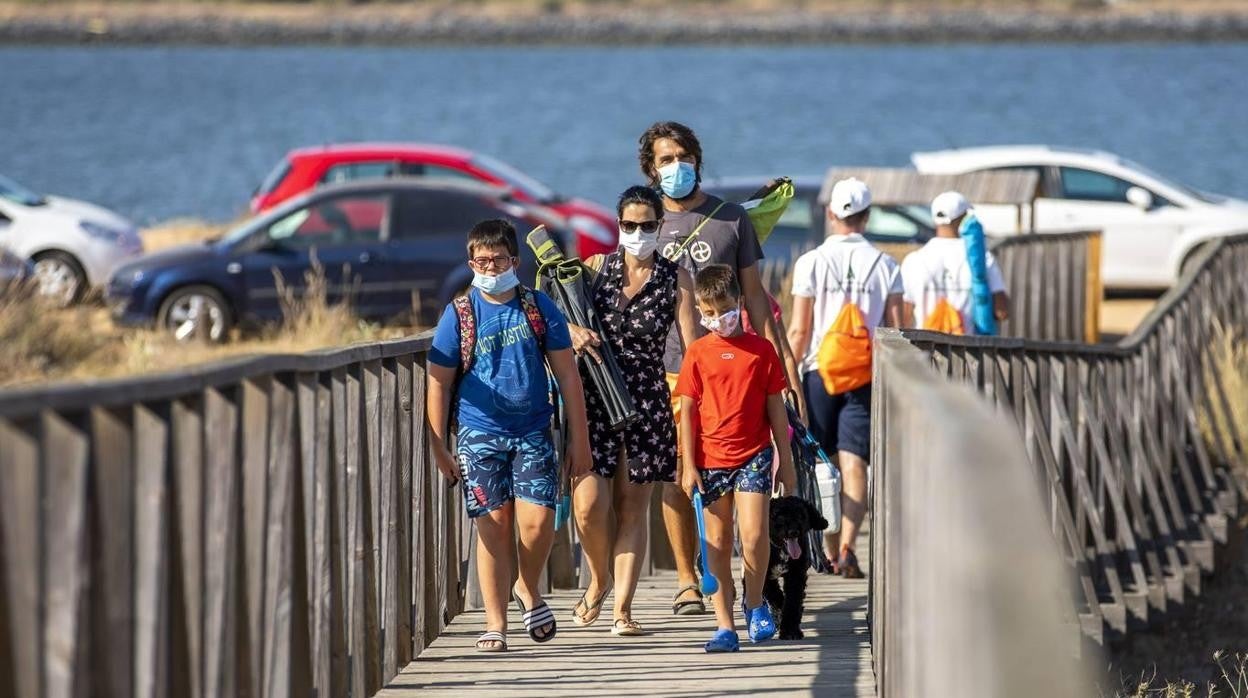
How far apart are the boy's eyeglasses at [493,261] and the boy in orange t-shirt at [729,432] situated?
0.72 meters

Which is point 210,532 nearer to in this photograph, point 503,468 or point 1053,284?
point 503,468

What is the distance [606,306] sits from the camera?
716cm

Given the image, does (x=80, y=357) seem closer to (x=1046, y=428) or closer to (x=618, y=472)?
(x=1046, y=428)

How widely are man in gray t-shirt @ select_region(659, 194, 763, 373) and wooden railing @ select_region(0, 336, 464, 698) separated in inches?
49.4

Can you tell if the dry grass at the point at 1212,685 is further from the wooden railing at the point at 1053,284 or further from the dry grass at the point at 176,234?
the dry grass at the point at 176,234

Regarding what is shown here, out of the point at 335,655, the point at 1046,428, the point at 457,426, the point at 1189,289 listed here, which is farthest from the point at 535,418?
the point at 1189,289

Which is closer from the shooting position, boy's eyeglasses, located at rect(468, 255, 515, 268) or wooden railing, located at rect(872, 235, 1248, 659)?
boy's eyeglasses, located at rect(468, 255, 515, 268)

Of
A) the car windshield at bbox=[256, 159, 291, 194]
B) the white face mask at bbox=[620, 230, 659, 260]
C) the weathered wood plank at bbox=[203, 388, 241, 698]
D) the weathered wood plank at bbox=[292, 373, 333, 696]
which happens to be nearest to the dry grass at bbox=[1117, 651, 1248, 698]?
the white face mask at bbox=[620, 230, 659, 260]

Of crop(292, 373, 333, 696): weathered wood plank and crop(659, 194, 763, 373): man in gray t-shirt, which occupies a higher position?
crop(659, 194, 763, 373): man in gray t-shirt

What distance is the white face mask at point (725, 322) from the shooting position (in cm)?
686

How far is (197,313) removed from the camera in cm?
1739

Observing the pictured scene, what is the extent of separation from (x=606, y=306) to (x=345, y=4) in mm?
129621

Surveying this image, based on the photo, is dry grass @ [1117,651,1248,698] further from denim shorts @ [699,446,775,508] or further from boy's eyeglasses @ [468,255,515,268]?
boy's eyeglasses @ [468,255,515,268]

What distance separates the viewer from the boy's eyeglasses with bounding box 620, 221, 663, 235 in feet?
23.0
